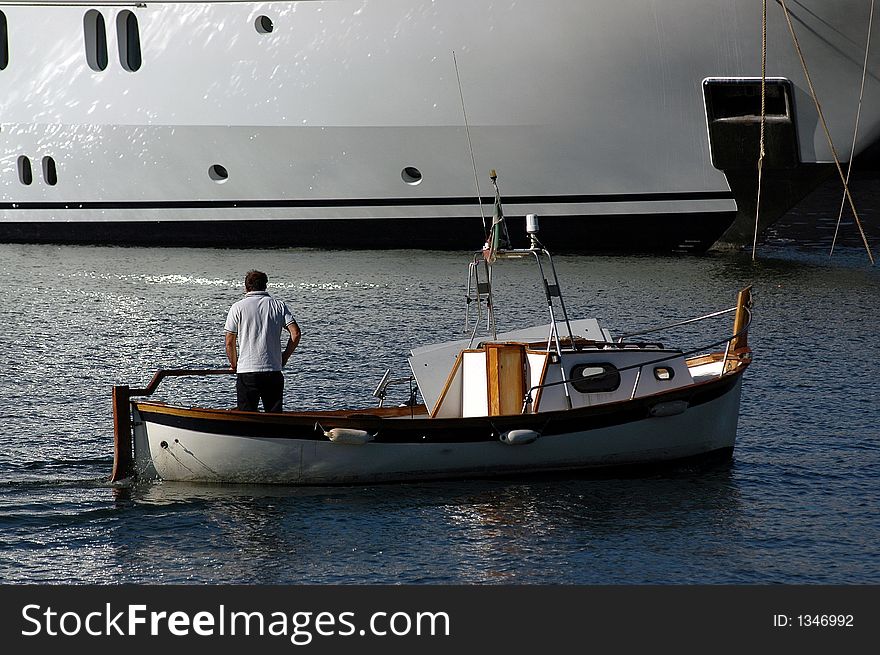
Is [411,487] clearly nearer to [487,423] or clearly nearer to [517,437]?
[487,423]

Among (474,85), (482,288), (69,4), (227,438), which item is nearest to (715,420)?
(482,288)

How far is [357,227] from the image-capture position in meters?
A: 26.6

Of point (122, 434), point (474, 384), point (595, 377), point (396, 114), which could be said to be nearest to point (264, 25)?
point (396, 114)

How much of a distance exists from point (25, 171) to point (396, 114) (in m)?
8.56

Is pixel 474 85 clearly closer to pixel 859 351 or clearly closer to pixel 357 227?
pixel 357 227

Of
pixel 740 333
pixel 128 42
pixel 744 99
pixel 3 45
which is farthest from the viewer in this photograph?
pixel 3 45

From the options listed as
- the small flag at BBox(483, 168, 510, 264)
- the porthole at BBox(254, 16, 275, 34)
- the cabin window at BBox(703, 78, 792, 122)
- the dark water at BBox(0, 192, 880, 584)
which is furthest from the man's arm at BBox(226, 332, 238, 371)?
the porthole at BBox(254, 16, 275, 34)

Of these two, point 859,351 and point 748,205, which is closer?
point 859,351

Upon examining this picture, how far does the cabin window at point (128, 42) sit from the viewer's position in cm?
2686

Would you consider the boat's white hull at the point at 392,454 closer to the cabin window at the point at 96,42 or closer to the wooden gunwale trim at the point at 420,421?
the wooden gunwale trim at the point at 420,421

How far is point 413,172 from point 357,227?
1.71m

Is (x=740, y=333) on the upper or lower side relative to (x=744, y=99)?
lower

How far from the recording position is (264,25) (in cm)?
2589

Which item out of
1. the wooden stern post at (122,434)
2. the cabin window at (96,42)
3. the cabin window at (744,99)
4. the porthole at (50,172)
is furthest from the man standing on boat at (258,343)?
the porthole at (50,172)
